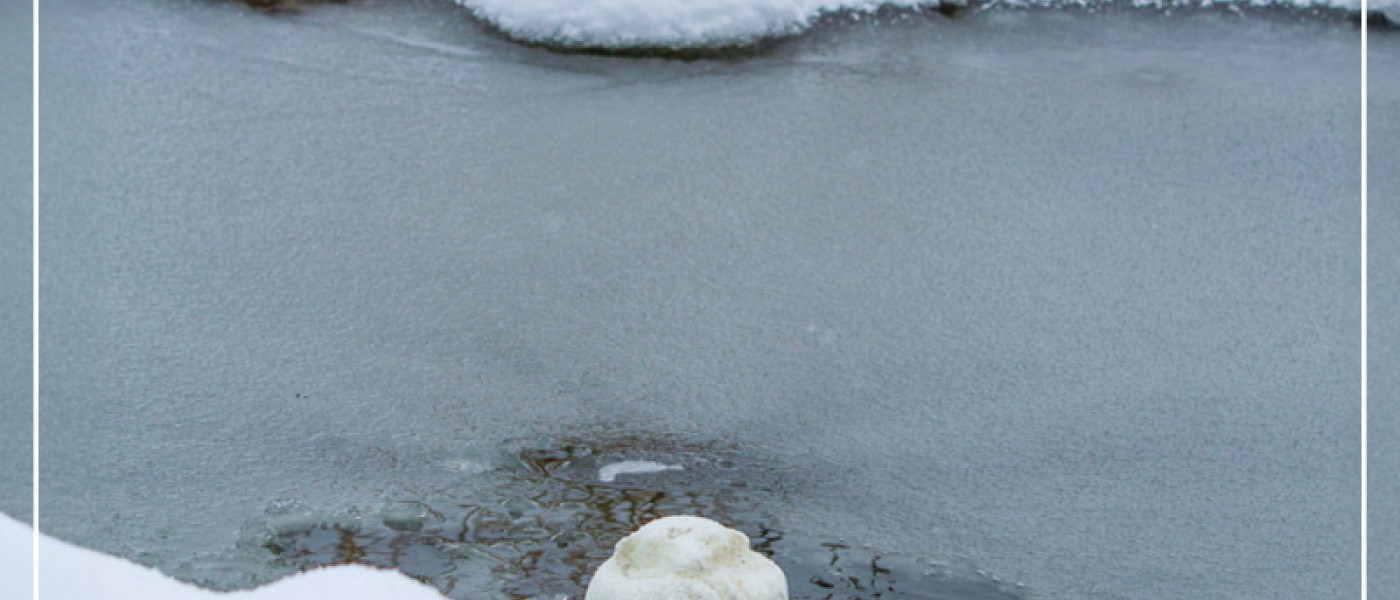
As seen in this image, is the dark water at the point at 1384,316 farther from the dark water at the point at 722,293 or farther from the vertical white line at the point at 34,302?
the vertical white line at the point at 34,302

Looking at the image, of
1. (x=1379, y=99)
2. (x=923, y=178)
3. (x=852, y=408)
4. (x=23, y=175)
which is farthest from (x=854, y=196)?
(x=23, y=175)

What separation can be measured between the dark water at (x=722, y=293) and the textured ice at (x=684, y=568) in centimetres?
18

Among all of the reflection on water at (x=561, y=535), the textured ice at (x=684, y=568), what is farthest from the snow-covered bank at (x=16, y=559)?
the textured ice at (x=684, y=568)

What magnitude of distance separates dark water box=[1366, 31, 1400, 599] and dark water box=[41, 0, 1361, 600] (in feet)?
→ 0.17

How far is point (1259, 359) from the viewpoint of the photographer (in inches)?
132

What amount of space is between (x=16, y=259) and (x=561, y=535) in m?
1.73

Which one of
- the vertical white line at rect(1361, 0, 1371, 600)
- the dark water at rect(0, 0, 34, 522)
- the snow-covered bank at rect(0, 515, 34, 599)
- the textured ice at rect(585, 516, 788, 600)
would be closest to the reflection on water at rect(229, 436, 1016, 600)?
the textured ice at rect(585, 516, 788, 600)

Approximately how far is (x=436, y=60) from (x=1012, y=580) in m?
2.59

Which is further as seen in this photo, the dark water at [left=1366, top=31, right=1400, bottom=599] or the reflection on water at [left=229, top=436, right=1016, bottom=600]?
the dark water at [left=1366, top=31, right=1400, bottom=599]

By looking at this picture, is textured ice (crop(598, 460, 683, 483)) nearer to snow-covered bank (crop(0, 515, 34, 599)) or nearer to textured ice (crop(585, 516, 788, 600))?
textured ice (crop(585, 516, 788, 600))

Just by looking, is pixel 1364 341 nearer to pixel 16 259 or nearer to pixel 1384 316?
pixel 1384 316

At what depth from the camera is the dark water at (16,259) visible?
9.70 ft

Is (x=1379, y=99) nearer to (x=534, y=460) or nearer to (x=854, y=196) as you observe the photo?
(x=854, y=196)

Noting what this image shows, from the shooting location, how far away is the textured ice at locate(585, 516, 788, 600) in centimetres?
237
